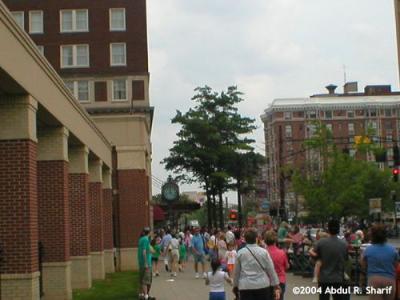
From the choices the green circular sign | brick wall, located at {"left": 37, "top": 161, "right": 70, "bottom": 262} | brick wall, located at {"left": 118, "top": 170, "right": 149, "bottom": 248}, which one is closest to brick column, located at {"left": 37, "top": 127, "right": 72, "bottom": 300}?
brick wall, located at {"left": 37, "top": 161, "right": 70, "bottom": 262}

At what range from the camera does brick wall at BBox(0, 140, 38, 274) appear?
52.0 feet

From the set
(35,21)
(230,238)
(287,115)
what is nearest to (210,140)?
(35,21)

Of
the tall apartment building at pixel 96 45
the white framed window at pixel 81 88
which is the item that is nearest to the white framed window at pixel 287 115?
the tall apartment building at pixel 96 45

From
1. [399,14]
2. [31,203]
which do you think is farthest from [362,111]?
[31,203]

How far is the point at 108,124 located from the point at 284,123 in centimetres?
9545

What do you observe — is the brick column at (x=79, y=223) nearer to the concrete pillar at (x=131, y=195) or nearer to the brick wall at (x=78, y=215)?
the brick wall at (x=78, y=215)

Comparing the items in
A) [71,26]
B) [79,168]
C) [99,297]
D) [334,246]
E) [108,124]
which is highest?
[71,26]

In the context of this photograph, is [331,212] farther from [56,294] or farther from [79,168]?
[56,294]

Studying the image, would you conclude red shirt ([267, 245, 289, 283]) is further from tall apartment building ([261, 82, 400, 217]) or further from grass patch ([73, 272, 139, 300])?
tall apartment building ([261, 82, 400, 217])

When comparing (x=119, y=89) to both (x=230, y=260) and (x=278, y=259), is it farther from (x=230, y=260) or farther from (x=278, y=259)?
(x=278, y=259)

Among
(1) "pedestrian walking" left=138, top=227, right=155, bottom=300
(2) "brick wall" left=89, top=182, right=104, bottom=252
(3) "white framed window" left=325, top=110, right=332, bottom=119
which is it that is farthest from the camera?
(3) "white framed window" left=325, top=110, right=332, bottom=119

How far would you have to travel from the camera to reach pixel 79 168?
24.5m

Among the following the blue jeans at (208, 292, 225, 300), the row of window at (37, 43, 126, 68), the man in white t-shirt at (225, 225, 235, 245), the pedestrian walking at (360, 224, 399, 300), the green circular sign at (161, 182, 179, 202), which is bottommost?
the blue jeans at (208, 292, 225, 300)

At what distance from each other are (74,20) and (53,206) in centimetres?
5045
